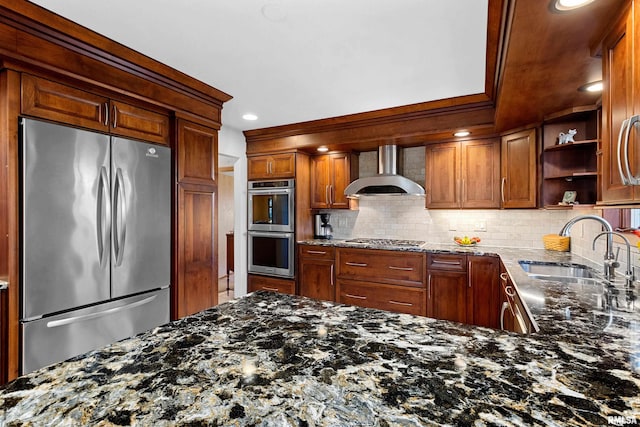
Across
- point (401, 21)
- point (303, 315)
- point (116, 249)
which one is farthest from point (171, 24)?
point (303, 315)

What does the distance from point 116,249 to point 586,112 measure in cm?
375

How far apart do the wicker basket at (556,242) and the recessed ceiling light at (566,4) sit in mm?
2547

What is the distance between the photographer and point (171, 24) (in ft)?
6.33

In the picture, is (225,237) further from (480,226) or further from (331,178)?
(480,226)

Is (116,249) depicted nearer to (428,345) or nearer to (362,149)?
(428,345)

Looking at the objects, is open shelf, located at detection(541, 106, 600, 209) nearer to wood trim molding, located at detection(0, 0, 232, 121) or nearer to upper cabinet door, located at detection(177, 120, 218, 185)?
upper cabinet door, located at detection(177, 120, 218, 185)

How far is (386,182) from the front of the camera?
3920 millimetres

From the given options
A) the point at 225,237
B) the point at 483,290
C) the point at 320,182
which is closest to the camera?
the point at 483,290

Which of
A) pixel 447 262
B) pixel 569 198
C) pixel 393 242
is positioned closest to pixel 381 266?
pixel 393 242

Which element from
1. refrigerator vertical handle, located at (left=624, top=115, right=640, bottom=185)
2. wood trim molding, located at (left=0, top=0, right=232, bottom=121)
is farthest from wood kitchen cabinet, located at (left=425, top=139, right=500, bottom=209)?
wood trim molding, located at (left=0, top=0, right=232, bottom=121)

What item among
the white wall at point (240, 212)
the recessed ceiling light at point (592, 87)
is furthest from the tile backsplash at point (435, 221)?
the white wall at point (240, 212)

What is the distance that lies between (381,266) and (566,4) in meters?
2.77

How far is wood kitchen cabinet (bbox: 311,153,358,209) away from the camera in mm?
4293

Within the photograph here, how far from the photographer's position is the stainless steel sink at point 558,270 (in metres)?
2.34
